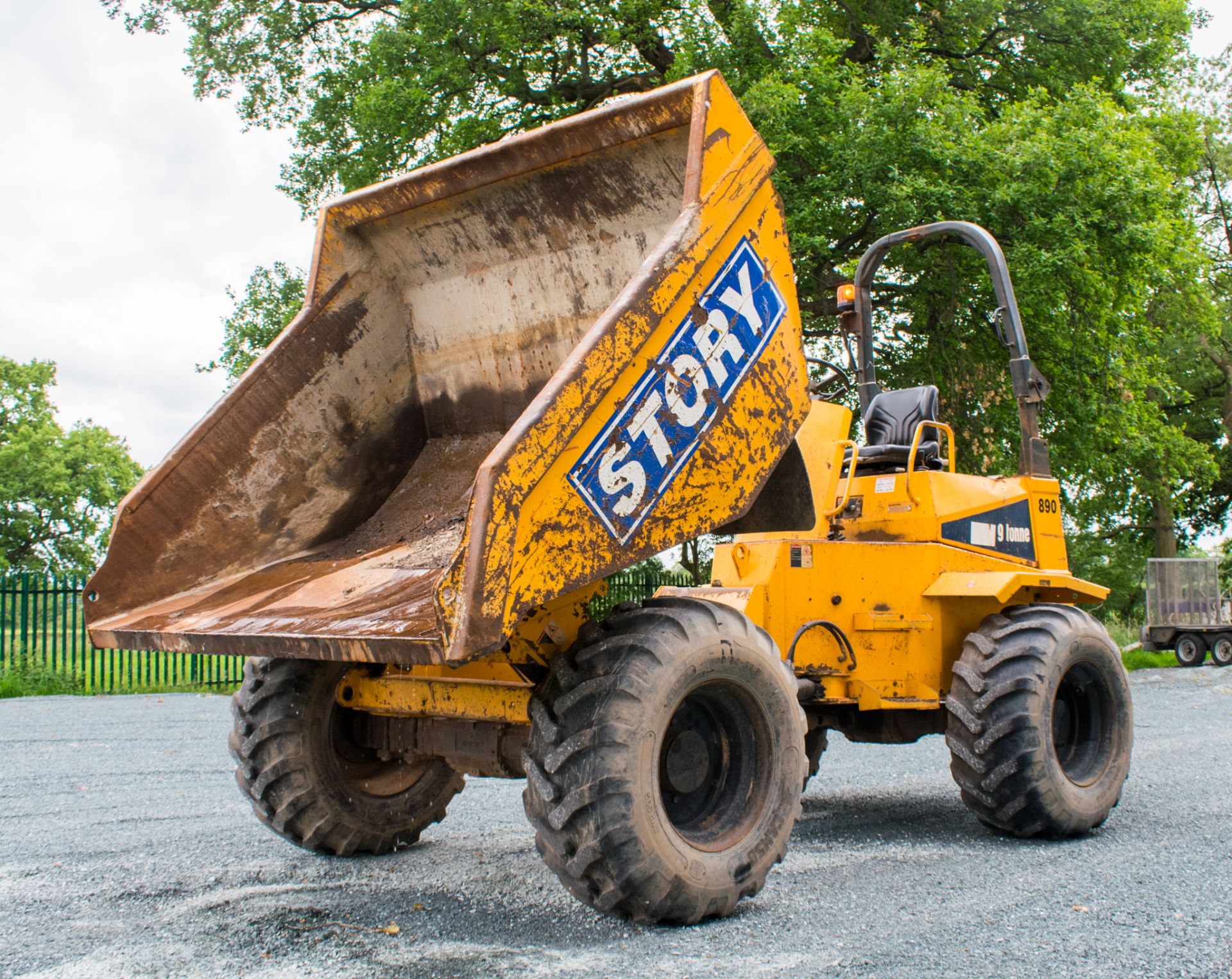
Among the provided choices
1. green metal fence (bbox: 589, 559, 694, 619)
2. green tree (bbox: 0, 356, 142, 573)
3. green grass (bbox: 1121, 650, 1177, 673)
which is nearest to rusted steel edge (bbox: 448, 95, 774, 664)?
green metal fence (bbox: 589, 559, 694, 619)

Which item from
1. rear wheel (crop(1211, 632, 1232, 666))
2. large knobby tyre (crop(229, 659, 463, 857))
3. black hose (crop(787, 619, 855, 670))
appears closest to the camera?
large knobby tyre (crop(229, 659, 463, 857))

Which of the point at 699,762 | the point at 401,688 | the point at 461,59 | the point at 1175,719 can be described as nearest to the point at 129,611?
the point at 401,688

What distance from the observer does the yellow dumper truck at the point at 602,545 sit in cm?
360

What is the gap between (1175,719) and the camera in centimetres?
1120

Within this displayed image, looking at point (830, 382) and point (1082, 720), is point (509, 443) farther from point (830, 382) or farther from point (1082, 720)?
point (1082, 720)

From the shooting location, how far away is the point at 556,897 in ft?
14.0

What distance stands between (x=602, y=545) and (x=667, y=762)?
0.86 metres

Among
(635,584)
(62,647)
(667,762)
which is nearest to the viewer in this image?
(667,762)

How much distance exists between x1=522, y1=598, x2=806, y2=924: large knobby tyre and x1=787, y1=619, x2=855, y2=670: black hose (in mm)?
1053

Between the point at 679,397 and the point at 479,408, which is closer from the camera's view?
the point at 679,397

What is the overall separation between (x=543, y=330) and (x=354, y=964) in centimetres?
268

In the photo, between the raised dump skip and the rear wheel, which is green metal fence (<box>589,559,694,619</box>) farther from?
the raised dump skip

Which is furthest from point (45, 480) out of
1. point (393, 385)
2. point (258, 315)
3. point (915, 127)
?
point (393, 385)

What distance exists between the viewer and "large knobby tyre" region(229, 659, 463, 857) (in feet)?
15.3
